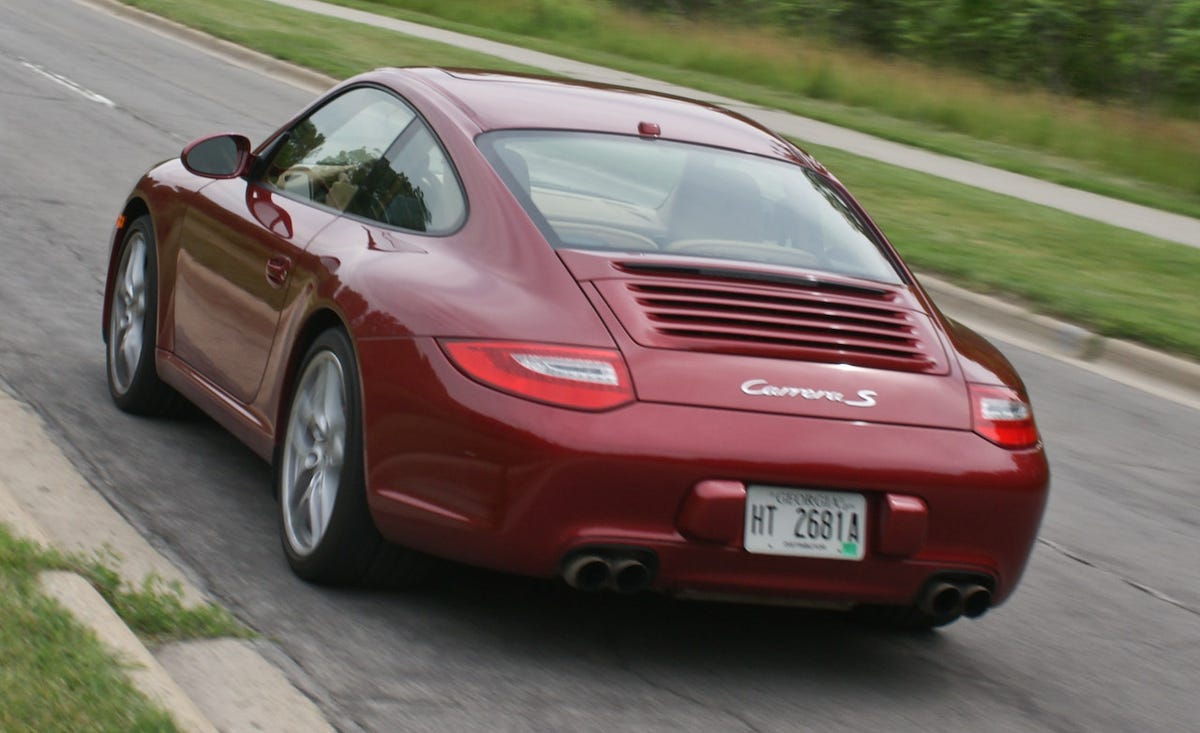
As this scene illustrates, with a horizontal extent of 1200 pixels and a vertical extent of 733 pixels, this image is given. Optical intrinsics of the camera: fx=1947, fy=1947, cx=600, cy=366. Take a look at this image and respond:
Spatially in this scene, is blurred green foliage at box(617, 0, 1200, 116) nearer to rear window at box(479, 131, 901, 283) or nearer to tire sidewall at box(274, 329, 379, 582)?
rear window at box(479, 131, 901, 283)

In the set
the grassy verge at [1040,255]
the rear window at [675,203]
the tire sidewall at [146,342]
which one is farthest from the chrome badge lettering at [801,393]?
the grassy verge at [1040,255]

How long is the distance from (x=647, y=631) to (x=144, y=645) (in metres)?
1.46

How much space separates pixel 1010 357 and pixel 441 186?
6.20m

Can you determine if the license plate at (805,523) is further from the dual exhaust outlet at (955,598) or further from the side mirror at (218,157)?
the side mirror at (218,157)

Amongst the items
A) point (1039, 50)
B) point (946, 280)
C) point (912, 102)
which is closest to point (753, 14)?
point (1039, 50)

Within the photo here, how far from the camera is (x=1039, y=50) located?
97.9 feet

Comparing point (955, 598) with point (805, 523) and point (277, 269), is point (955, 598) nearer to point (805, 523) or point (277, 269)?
point (805, 523)

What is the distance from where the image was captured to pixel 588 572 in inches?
185

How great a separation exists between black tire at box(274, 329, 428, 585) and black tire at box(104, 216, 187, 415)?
4.92 feet

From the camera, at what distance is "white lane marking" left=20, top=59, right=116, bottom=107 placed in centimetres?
1834

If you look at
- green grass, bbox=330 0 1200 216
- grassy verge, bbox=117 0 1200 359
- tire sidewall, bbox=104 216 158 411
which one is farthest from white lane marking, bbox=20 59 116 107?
tire sidewall, bbox=104 216 158 411

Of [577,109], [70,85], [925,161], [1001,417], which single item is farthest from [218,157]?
[925,161]

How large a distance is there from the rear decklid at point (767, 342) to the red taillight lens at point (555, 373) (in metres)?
0.05

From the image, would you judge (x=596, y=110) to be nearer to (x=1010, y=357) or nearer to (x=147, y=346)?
(x=147, y=346)
